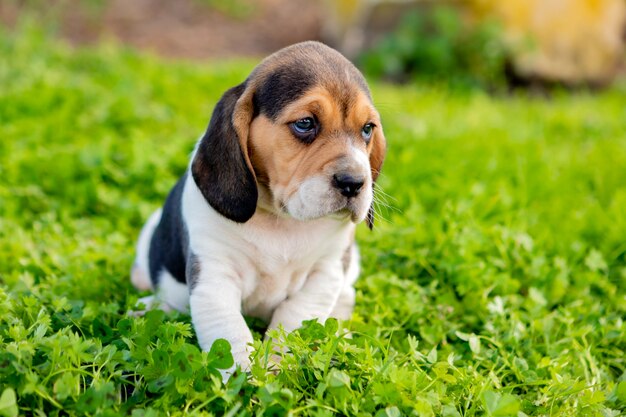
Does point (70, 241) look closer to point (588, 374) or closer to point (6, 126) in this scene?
point (6, 126)

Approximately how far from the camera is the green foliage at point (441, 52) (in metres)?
10.9

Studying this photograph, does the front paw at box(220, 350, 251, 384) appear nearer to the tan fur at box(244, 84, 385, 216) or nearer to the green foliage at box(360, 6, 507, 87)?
the tan fur at box(244, 84, 385, 216)

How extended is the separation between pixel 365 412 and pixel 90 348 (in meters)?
1.29

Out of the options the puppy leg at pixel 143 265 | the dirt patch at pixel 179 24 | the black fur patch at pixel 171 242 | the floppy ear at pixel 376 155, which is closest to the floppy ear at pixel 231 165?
the black fur patch at pixel 171 242

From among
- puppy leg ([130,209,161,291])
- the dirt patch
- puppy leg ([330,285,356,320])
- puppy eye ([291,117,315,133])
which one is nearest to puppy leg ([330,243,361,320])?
puppy leg ([330,285,356,320])

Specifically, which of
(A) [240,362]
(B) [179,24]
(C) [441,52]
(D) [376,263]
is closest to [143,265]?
(A) [240,362]

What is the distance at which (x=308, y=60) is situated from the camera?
3.87 meters

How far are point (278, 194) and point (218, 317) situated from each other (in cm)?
69

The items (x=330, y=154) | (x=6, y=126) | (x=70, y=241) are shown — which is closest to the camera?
(x=330, y=154)

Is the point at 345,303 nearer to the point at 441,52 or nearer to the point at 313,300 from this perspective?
the point at 313,300

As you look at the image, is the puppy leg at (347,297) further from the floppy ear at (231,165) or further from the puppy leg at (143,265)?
the puppy leg at (143,265)

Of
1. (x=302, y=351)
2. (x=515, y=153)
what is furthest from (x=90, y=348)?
(x=515, y=153)

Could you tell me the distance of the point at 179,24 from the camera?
13.4m

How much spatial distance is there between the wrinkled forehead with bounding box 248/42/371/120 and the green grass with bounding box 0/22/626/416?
114 cm
